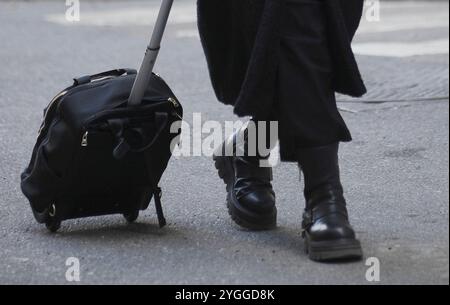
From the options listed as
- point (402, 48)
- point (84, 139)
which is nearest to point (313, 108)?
point (84, 139)

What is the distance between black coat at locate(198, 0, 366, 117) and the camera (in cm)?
319

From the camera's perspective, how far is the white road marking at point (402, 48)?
8109mm

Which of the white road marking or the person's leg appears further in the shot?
the white road marking

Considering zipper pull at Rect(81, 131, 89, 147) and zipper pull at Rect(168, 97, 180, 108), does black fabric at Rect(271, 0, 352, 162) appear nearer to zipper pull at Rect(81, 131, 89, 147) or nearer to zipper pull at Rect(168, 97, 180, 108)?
zipper pull at Rect(168, 97, 180, 108)

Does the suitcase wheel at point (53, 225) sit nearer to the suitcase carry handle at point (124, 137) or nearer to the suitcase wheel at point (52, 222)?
the suitcase wheel at point (52, 222)

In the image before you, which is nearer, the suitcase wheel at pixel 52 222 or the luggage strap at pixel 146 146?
the luggage strap at pixel 146 146

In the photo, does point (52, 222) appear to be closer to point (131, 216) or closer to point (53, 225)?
point (53, 225)

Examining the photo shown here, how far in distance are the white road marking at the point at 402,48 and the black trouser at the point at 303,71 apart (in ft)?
16.1

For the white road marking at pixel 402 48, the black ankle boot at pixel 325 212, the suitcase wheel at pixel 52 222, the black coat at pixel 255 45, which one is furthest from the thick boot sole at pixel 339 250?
the white road marking at pixel 402 48

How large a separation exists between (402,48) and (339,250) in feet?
17.8

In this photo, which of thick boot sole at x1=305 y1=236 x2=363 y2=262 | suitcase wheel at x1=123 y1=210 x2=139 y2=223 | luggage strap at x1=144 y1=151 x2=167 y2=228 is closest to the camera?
thick boot sole at x1=305 y1=236 x2=363 y2=262

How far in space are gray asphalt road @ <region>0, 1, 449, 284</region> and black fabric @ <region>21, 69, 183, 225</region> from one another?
0.15 meters

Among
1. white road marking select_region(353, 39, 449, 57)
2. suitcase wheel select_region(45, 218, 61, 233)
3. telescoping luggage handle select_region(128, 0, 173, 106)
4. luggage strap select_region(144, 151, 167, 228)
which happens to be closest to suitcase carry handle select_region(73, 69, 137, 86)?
telescoping luggage handle select_region(128, 0, 173, 106)
